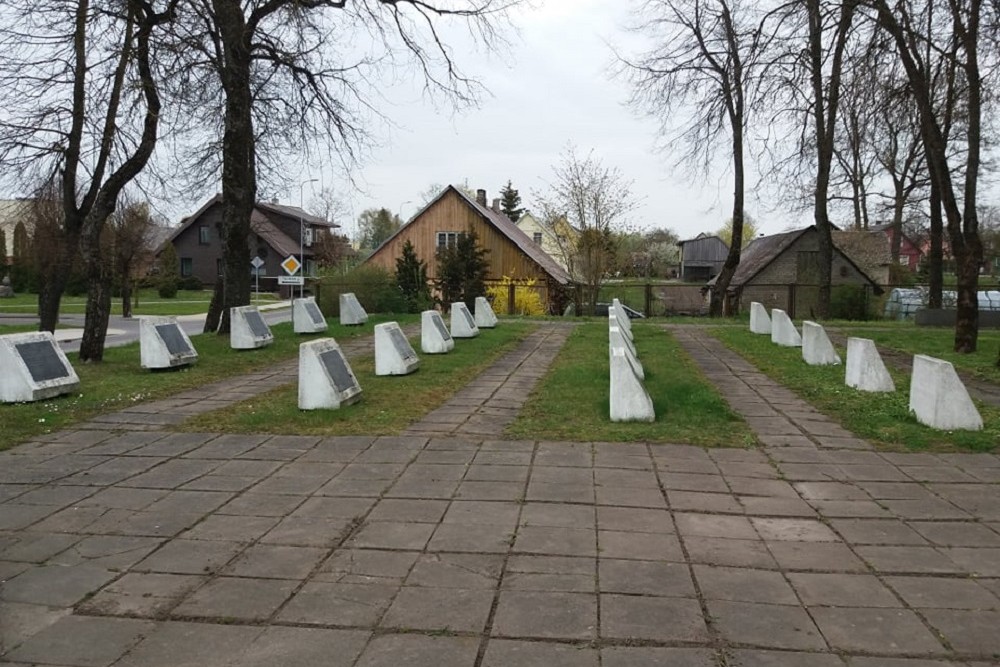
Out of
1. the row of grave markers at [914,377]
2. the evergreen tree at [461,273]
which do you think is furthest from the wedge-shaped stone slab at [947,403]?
the evergreen tree at [461,273]

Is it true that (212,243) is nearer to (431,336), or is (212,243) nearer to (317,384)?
(431,336)

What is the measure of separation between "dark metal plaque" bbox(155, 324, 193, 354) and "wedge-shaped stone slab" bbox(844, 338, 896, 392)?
30.4 feet

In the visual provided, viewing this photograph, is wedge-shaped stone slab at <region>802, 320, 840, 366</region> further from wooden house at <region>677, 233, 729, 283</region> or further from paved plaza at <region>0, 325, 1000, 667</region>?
wooden house at <region>677, 233, 729, 283</region>

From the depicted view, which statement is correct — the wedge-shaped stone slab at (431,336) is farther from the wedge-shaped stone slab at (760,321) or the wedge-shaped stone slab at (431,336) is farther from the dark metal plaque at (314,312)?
the wedge-shaped stone slab at (760,321)

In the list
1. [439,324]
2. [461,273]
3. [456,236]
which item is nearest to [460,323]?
[439,324]

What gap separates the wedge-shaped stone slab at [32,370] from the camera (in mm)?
8031

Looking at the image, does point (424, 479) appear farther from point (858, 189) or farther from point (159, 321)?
point (858, 189)

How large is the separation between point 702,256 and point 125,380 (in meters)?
91.8

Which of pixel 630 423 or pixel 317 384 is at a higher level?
pixel 317 384

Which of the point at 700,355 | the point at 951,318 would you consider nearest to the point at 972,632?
the point at 700,355

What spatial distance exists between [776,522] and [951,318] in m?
19.4

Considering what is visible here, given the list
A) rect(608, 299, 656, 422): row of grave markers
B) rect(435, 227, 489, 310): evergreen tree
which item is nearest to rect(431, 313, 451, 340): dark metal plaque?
rect(608, 299, 656, 422): row of grave markers

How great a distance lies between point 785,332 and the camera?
1464cm

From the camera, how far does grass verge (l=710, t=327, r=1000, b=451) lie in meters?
6.42
